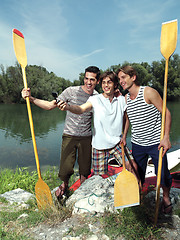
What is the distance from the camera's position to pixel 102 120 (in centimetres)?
247

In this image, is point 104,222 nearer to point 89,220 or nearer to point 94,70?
point 89,220

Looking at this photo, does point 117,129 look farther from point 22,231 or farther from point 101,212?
point 22,231

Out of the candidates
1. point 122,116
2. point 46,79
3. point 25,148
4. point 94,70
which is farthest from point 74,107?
point 46,79

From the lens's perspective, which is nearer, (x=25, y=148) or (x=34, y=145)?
(x=34, y=145)

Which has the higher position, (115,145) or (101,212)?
(115,145)

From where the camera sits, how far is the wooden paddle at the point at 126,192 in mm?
1981

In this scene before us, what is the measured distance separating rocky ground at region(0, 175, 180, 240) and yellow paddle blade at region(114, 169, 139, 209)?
1.13ft

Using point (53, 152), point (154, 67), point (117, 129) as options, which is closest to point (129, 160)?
point (117, 129)

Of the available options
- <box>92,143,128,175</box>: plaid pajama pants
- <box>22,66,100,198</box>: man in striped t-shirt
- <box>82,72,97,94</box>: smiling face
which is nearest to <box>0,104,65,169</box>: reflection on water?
<box>22,66,100,198</box>: man in striped t-shirt

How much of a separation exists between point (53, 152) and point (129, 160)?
24.9 ft

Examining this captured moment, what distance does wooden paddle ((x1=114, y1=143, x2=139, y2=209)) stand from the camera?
198 centimetres

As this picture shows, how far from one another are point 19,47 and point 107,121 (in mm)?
1546

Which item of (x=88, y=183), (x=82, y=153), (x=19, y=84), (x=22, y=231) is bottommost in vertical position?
(x=22, y=231)

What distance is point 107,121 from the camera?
246 cm
